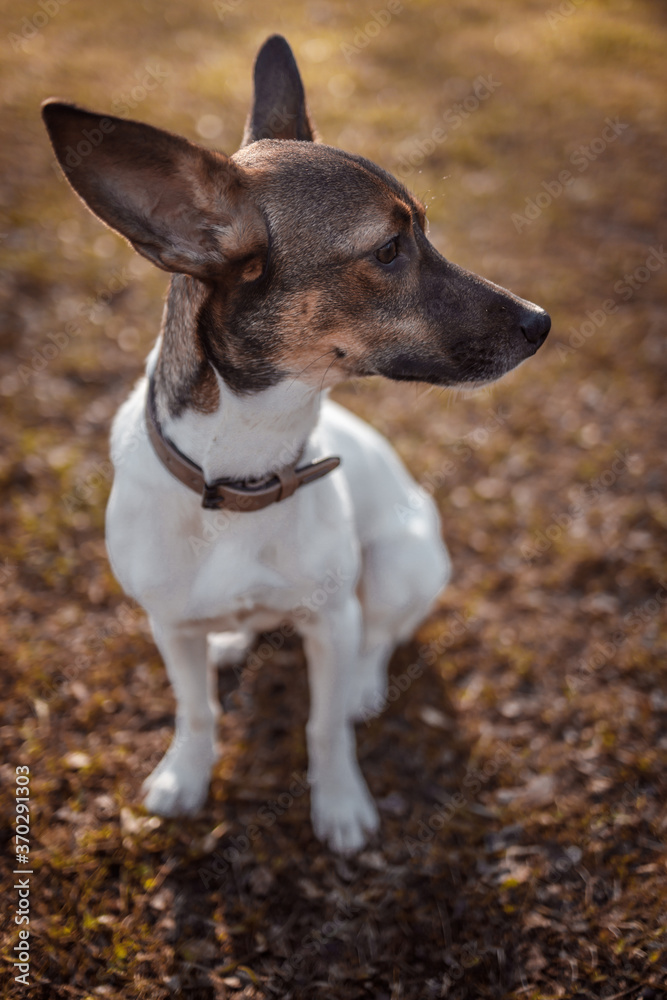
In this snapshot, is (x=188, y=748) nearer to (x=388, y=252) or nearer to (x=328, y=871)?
(x=328, y=871)

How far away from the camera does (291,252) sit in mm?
2049

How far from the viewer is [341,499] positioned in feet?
8.71

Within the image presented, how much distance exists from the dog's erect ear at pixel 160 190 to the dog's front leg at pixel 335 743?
1428 mm

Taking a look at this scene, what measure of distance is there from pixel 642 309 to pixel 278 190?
5.80 meters

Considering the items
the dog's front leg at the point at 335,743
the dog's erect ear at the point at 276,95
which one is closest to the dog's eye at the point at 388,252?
the dog's erect ear at the point at 276,95

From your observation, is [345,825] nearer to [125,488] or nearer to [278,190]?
[125,488]

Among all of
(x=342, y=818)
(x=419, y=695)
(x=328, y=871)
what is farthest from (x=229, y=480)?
(x=419, y=695)

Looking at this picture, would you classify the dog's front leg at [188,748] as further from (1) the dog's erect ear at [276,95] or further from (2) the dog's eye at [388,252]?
(1) the dog's erect ear at [276,95]

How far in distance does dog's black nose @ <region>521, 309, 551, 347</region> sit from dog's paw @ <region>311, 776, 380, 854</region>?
7.20 ft

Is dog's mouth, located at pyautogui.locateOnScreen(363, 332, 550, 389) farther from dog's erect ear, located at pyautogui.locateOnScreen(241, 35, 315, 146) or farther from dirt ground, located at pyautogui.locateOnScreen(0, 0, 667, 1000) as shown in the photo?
dog's erect ear, located at pyautogui.locateOnScreen(241, 35, 315, 146)

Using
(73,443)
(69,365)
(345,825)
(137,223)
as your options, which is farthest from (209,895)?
(69,365)

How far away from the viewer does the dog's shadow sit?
2.68 meters

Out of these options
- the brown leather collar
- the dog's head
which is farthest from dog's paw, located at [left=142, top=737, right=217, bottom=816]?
the dog's head

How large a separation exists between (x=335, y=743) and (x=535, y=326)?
6.57ft
